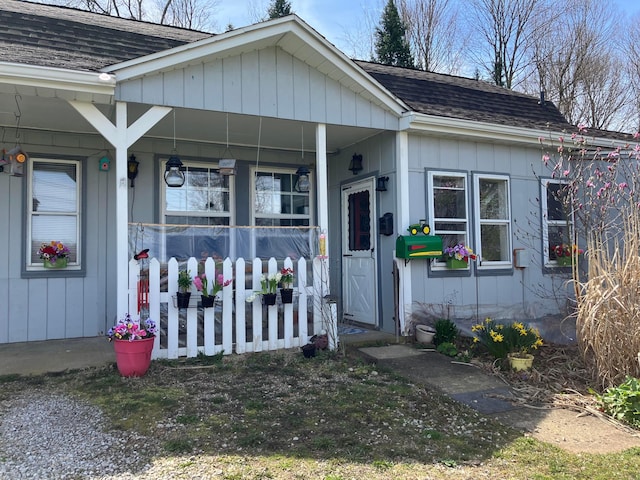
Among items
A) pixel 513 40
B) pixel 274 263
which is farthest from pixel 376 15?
pixel 274 263

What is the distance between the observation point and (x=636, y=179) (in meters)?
4.95

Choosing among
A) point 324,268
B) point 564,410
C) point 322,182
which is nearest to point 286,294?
point 324,268

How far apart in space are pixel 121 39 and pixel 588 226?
5732 millimetres

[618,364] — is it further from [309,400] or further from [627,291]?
[309,400]

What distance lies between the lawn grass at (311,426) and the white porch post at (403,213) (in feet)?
4.26

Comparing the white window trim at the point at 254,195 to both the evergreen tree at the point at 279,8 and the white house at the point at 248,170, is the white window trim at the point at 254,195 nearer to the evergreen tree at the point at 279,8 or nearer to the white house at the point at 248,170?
the white house at the point at 248,170

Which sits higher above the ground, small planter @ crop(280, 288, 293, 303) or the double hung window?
the double hung window

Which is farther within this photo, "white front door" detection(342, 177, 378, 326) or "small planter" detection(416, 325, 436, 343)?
"white front door" detection(342, 177, 378, 326)

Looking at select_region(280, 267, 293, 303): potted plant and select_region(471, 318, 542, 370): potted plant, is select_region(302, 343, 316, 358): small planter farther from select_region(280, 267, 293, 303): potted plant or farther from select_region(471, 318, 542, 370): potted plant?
select_region(471, 318, 542, 370): potted plant

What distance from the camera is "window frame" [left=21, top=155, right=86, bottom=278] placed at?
212 inches

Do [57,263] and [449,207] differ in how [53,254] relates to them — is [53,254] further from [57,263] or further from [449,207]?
[449,207]

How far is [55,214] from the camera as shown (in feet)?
18.3

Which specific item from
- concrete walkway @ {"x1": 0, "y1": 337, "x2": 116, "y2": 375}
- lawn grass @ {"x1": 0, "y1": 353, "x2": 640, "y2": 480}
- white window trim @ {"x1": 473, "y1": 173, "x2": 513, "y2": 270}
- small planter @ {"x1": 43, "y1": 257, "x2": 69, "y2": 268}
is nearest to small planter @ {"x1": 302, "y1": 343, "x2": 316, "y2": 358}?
lawn grass @ {"x1": 0, "y1": 353, "x2": 640, "y2": 480}

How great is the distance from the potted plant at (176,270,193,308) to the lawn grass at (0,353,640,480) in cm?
58
